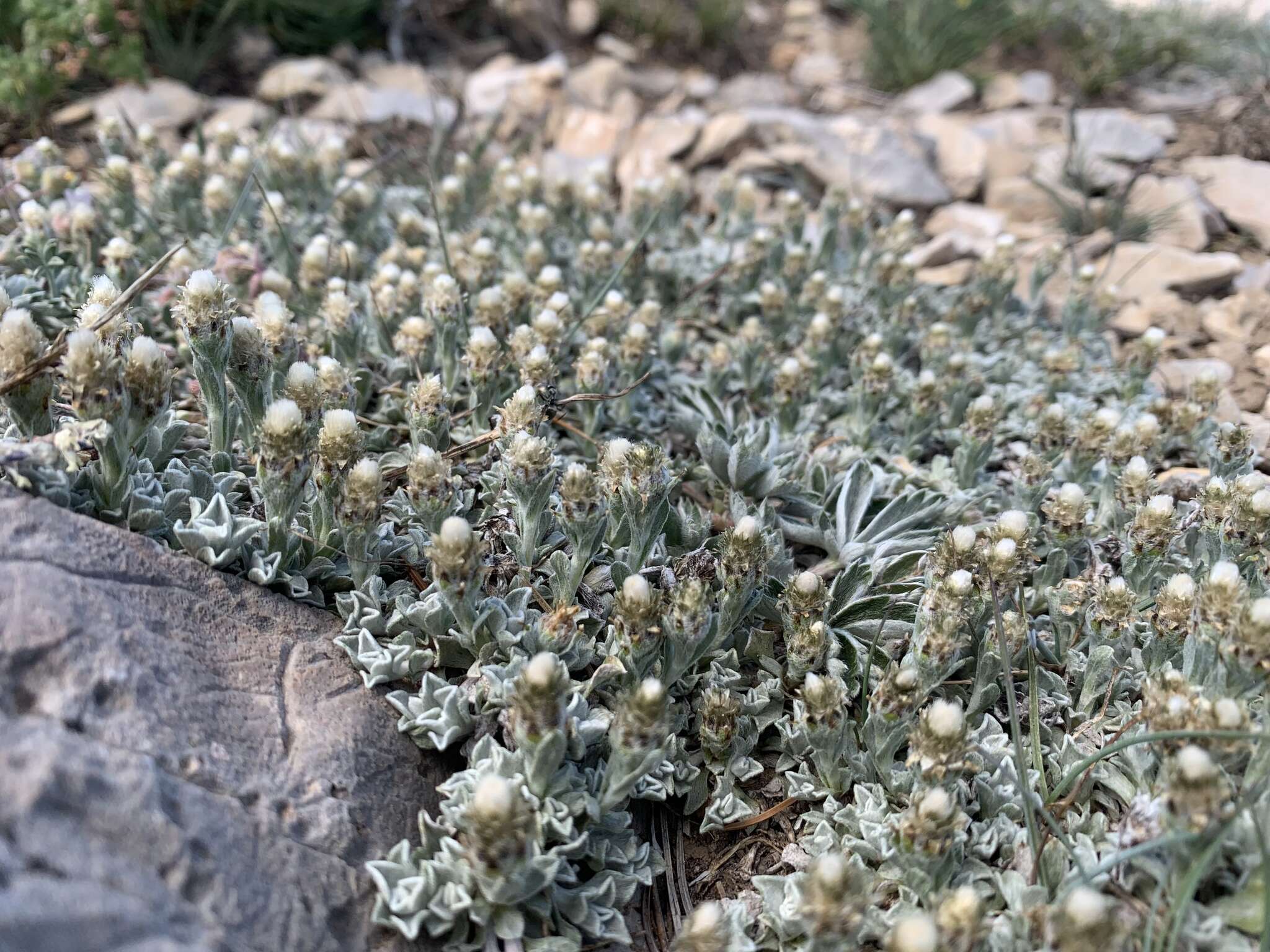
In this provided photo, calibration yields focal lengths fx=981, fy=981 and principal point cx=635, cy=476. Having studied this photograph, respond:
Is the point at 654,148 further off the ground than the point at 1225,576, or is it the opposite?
the point at 1225,576

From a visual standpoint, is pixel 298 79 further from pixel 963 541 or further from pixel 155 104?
pixel 963 541

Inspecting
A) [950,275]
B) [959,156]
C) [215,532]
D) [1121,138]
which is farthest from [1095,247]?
[215,532]

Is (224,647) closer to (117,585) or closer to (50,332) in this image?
(117,585)

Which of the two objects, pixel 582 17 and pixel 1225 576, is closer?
pixel 1225 576

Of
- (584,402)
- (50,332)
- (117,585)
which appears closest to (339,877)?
(117,585)

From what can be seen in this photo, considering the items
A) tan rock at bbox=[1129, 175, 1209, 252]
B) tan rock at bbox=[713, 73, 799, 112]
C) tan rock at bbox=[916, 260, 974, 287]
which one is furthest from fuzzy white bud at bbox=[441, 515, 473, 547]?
A: tan rock at bbox=[713, 73, 799, 112]

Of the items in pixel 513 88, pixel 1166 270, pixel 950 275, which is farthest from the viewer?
pixel 513 88

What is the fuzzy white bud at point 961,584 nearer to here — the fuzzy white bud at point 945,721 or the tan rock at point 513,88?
the fuzzy white bud at point 945,721

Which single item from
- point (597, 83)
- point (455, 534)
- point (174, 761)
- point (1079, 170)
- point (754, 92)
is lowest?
point (754, 92)
